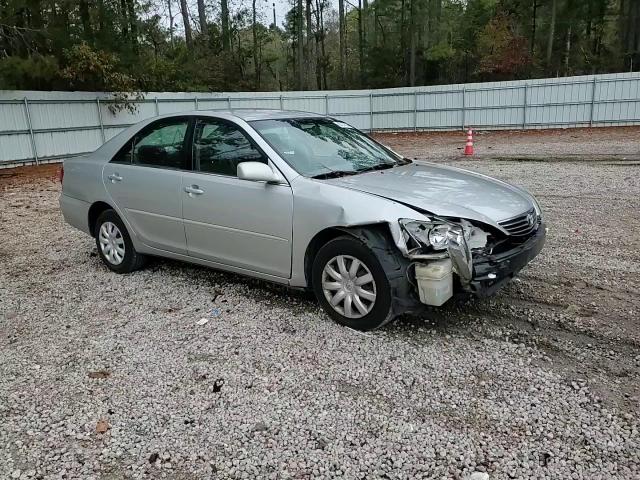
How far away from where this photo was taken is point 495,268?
137 inches

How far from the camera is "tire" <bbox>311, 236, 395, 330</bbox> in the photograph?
3544 millimetres

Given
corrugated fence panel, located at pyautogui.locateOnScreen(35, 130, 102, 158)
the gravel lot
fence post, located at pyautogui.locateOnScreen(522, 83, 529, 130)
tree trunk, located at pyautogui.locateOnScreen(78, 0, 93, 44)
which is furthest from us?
fence post, located at pyautogui.locateOnScreen(522, 83, 529, 130)

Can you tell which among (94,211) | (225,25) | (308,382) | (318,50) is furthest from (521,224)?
(318,50)

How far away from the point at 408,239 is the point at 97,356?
89.3 inches

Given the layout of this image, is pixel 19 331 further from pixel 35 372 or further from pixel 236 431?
pixel 236 431

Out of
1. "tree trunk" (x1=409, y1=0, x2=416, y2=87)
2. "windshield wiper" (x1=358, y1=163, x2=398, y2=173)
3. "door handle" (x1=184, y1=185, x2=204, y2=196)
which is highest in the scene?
"tree trunk" (x1=409, y1=0, x2=416, y2=87)

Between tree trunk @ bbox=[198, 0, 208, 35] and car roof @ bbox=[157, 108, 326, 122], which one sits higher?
tree trunk @ bbox=[198, 0, 208, 35]

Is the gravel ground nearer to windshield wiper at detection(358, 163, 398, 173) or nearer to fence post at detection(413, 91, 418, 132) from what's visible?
fence post at detection(413, 91, 418, 132)

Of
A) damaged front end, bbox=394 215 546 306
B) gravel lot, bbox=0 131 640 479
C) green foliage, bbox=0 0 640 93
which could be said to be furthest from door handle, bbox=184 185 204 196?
green foliage, bbox=0 0 640 93

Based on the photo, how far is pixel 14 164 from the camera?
1594cm

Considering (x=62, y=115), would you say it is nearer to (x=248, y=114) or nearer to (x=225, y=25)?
(x=248, y=114)

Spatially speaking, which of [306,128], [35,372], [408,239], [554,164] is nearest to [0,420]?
[35,372]

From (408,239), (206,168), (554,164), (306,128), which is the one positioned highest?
(306,128)

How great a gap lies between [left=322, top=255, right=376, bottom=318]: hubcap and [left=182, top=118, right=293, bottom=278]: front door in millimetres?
399
